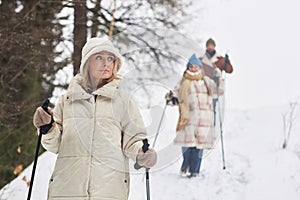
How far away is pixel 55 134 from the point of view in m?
3.41

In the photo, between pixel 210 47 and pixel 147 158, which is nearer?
pixel 147 158

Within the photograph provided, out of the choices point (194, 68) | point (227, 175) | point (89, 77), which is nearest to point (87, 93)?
point (89, 77)

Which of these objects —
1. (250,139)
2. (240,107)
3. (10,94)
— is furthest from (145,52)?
(240,107)

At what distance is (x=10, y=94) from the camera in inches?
325

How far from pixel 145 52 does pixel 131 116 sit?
4323 mm

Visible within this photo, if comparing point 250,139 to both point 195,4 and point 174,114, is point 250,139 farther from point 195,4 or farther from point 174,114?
point 195,4

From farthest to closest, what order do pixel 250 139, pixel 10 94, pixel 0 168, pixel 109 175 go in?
pixel 250 139, pixel 0 168, pixel 10 94, pixel 109 175

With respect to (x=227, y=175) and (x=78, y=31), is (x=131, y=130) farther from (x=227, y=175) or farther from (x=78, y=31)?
(x=78, y=31)

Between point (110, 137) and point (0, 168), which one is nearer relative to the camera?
point (110, 137)

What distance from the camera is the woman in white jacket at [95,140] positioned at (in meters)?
3.33

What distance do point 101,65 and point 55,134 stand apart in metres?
0.57

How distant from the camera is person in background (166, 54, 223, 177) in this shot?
6.93 m

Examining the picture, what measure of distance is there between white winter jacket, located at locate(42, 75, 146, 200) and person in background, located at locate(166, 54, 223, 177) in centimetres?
345

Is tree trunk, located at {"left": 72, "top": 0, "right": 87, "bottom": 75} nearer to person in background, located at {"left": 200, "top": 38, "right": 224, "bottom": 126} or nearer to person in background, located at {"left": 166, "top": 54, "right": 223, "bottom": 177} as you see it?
person in background, located at {"left": 166, "top": 54, "right": 223, "bottom": 177}
